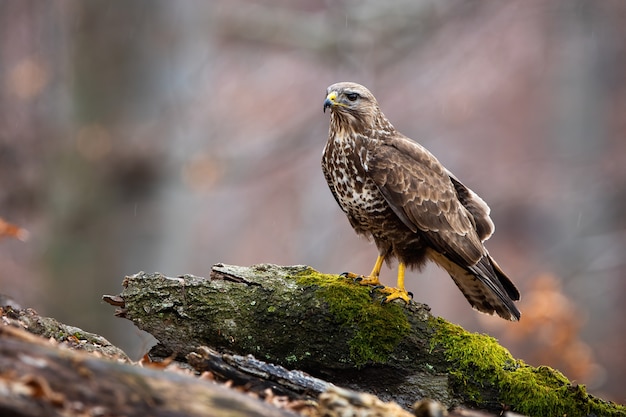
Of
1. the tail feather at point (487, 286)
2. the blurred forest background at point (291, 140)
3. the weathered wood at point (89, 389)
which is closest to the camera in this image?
the weathered wood at point (89, 389)

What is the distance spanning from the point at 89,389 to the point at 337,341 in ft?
6.78

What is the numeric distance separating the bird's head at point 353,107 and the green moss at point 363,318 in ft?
4.44

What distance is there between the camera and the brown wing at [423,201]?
528 cm

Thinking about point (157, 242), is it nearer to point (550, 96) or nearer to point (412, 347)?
point (412, 347)

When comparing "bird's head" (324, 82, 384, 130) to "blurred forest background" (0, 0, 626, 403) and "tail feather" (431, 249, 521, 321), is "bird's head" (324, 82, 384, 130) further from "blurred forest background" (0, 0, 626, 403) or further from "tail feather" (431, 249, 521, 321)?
"blurred forest background" (0, 0, 626, 403)

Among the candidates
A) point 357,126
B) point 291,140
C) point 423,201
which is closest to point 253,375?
point 423,201

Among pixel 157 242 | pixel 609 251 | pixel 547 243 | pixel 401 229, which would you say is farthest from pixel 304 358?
pixel 547 243

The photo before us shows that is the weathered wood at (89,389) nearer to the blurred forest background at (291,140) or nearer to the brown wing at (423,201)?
the blurred forest background at (291,140)

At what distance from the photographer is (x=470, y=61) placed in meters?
19.4

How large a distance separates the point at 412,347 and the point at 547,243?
41.7 ft

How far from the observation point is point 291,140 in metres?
11.1

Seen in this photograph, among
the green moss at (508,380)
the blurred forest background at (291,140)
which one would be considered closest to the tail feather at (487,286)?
the green moss at (508,380)

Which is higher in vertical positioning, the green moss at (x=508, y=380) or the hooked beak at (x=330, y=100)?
the hooked beak at (x=330, y=100)

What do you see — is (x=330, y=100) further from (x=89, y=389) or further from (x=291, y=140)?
(x=291, y=140)
